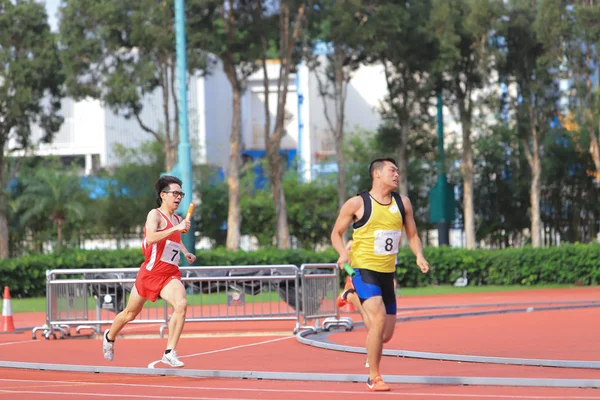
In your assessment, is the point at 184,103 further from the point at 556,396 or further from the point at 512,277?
the point at 556,396

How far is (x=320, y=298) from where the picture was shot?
709 inches

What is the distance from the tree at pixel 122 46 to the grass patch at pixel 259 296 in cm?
915

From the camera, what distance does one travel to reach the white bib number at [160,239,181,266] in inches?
468

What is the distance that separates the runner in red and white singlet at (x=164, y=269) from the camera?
11664 millimetres

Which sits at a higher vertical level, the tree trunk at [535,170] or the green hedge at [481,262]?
the tree trunk at [535,170]

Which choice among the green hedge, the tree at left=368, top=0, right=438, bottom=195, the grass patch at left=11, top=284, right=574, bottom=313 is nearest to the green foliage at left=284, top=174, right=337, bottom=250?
the tree at left=368, top=0, right=438, bottom=195

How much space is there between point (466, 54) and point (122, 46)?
1180 cm

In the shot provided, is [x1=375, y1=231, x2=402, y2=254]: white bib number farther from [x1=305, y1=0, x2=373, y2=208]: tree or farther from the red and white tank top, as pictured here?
[x1=305, y1=0, x2=373, y2=208]: tree

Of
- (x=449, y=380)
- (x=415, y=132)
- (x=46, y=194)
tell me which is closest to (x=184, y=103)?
(x=415, y=132)

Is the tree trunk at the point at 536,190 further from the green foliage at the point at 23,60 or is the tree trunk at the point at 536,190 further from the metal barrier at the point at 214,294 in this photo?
the metal barrier at the point at 214,294

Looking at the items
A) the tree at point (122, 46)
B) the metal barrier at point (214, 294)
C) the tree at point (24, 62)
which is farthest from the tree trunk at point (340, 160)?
the metal barrier at point (214, 294)

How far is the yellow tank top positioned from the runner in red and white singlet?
2.28 metres

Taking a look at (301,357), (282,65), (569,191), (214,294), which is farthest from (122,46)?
(301,357)

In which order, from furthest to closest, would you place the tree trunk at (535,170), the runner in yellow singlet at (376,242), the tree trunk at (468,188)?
1. the tree trunk at (468,188)
2. the tree trunk at (535,170)
3. the runner in yellow singlet at (376,242)
